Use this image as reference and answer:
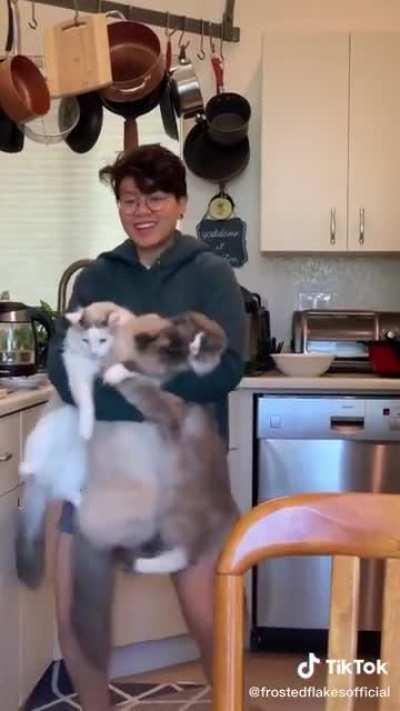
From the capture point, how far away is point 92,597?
5.67ft

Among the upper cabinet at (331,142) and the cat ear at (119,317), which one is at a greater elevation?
the upper cabinet at (331,142)

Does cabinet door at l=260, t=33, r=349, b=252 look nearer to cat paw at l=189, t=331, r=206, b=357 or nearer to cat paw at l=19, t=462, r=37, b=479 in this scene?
cat paw at l=189, t=331, r=206, b=357

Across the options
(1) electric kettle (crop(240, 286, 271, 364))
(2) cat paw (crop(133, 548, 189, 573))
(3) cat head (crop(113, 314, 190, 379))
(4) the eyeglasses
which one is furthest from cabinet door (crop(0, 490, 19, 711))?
(1) electric kettle (crop(240, 286, 271, 364))

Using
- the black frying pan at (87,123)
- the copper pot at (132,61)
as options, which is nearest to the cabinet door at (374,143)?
the copper pot at (132,61)

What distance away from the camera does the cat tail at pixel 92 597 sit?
5.52ft

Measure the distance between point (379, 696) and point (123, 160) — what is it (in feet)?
4.24

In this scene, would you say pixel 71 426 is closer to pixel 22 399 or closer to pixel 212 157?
pixel 22 399

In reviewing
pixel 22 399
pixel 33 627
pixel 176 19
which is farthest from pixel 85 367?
pixel 176 19

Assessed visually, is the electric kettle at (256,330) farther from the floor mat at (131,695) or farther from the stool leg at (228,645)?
the stool leg at (228,645)

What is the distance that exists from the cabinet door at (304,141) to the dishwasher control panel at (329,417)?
0.59m

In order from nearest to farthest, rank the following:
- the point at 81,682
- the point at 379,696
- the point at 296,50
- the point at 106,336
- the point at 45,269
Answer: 1. the point at 379,696
2. the point at 106,336
3. the point at 81,682
4. the point at 296,50
5. the point at 45,269

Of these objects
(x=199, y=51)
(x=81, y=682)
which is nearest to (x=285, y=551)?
(x=81, y=682)

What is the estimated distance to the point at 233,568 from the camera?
0.75 m

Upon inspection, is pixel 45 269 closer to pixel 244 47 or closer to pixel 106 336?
pixel 244 47
